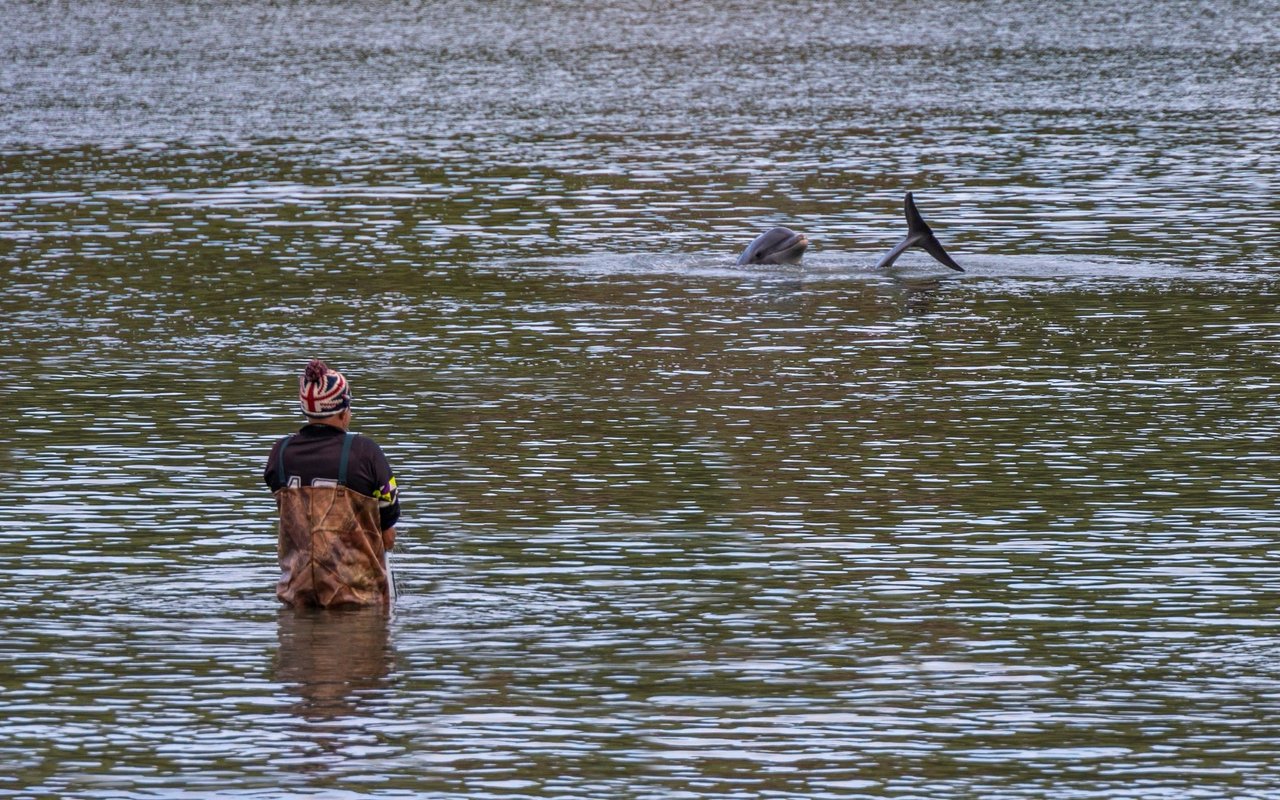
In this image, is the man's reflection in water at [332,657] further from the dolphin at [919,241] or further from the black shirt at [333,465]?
the dolphin at [919,241]

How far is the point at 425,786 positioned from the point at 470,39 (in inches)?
3166

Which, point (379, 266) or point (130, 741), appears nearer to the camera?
point (130, 741)

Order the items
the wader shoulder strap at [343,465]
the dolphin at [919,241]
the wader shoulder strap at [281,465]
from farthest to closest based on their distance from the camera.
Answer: the dolphin at [919,241]
the wader shoulder strap at [281,465]
the wader shoulder strap at [343,465]

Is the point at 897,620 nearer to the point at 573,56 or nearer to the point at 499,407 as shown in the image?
the point at 499,407

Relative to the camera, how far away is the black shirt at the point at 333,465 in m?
16.7

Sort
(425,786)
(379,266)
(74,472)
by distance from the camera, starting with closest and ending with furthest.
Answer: (425,786) → (74,472) → (379,266)

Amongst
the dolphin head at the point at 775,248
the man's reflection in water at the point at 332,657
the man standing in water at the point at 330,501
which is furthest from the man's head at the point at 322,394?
the dolphin head at the point at 775,248

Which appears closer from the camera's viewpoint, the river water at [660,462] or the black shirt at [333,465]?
the river water at [660,462]

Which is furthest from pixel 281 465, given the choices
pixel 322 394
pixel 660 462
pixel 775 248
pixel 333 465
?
pixel 775 248

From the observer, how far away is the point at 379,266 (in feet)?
119

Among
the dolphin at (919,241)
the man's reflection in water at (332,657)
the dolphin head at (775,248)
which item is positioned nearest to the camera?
the man's reflection in water at (332,657)

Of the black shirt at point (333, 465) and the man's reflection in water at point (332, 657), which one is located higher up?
the black shirt at point (333, 465)

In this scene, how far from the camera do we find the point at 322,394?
16734 mm

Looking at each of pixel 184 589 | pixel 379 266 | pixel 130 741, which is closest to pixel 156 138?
pixel 379 266
